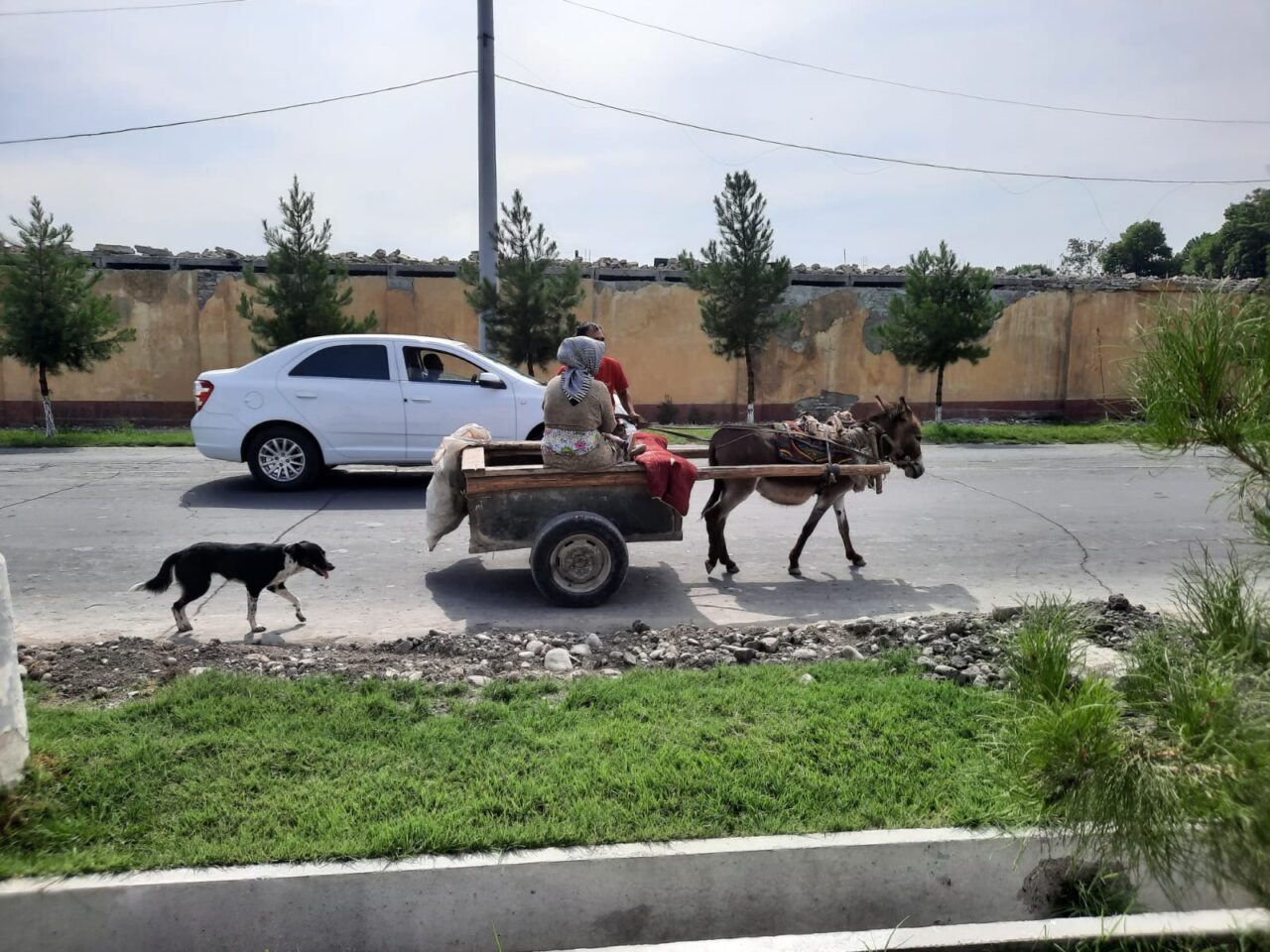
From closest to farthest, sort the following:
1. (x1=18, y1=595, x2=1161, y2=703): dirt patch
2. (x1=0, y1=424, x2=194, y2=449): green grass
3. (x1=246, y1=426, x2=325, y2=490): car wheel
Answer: (x1=18, y1=595, x2=1161, y2=703): dirt patch, (x1=246, y1=426, x2=325, y2=490): car wheel, (x1=0, y1=424, x2=194, y2=449): green grass

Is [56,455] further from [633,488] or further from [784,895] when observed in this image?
[784,895]

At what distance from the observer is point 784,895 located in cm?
330

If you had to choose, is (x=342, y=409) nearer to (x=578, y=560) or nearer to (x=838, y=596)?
(x=578, y=560)

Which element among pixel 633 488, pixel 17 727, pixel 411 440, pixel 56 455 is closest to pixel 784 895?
pixel 17 727

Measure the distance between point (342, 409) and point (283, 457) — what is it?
920mm

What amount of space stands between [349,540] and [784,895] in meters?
6.33

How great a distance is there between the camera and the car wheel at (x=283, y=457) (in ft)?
36.7

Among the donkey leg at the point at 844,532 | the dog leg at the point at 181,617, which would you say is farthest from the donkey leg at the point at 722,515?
the dog leg at the point at 181,617

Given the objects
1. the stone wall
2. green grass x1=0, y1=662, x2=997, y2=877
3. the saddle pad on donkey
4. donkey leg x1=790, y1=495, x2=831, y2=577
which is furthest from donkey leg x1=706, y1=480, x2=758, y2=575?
the stone wall

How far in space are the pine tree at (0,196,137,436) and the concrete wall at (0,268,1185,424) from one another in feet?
11.0

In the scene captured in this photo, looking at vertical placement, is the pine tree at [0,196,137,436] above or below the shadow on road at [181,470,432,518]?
above

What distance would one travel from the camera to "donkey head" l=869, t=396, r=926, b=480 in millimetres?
8031

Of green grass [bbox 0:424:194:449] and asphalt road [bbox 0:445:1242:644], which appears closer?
asphalt road [bbox 0:445:1242:644]

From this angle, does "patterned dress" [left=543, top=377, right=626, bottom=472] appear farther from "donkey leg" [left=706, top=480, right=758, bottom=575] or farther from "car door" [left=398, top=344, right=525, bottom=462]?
"car door" [left=398, top=344, right=525, bottom=462]
